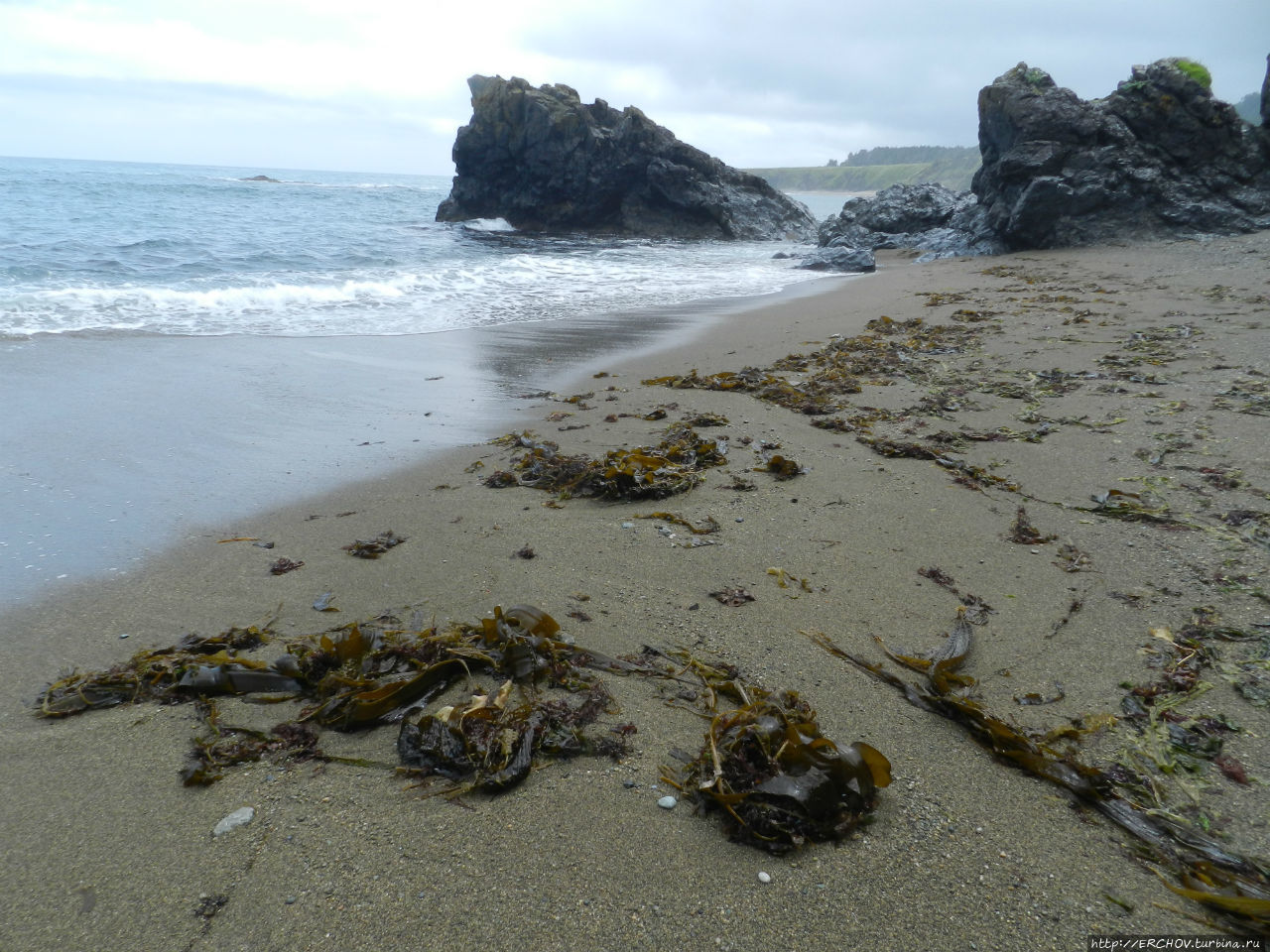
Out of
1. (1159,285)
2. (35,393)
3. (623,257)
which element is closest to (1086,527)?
(35,393)

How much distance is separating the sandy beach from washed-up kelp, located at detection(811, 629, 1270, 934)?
1.5 inches

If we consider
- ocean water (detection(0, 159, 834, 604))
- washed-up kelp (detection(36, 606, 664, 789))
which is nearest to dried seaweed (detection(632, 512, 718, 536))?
washed-up kelp (detection(36, 606, 664, 789))

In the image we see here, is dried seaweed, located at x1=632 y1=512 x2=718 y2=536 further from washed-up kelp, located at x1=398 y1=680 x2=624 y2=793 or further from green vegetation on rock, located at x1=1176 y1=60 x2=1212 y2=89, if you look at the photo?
green vegetation on rock, located at x1=1176 y1=60 x2=1212 y2=89

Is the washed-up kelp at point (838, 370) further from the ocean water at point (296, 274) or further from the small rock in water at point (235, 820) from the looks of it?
the ocean water at point (296, 274)

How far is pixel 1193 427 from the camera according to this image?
3.91 metres

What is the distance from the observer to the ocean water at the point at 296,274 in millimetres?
8367

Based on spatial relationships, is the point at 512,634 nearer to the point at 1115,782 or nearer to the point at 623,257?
the point at 1115,782

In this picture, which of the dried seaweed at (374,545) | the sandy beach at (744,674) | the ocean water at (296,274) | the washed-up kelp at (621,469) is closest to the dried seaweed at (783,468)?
the sandy beach at (744,674)

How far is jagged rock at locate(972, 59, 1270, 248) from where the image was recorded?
43.9ft

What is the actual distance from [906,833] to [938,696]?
54 centimetres

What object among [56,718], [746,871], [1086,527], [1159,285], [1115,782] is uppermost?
[1159,285]

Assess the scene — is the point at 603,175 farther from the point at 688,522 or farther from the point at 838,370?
the point at 688,522

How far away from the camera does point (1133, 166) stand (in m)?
13.8

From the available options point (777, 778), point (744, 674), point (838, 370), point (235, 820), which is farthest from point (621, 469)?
point (838, 370)
